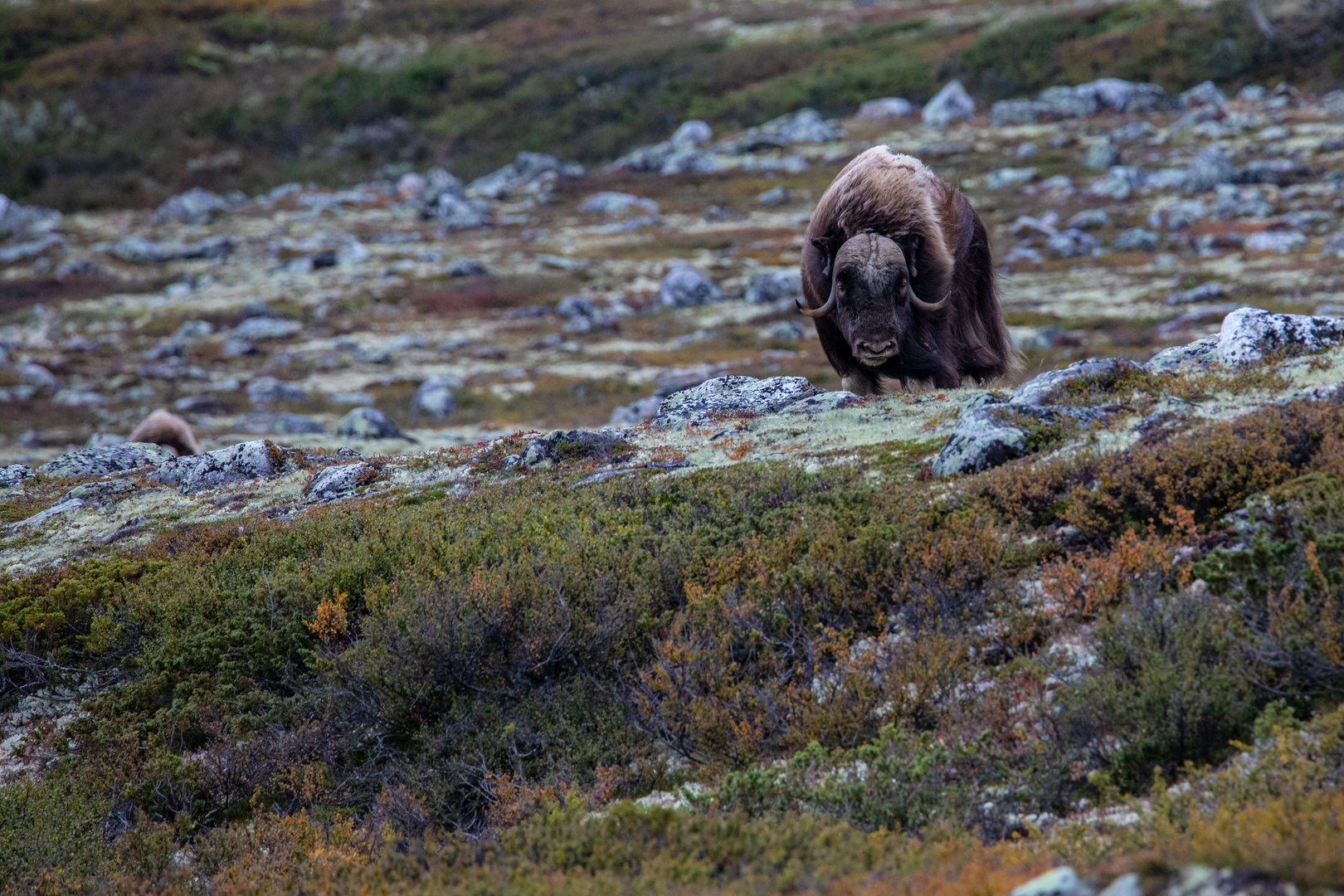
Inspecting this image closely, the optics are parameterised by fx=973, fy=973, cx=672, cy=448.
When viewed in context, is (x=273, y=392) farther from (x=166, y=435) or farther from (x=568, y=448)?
(x=568, y=448)

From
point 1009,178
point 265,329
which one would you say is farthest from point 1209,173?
point 265,329

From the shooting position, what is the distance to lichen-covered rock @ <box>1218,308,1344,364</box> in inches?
362

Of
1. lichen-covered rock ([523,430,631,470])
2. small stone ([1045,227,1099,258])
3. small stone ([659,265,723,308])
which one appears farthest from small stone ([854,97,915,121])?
lichen-covered rock ([523,430,631,470])

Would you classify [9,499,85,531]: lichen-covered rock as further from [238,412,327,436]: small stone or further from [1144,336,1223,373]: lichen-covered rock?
[238,412,327,436]: small stone

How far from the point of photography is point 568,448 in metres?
10.7

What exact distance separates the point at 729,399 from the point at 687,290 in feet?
103

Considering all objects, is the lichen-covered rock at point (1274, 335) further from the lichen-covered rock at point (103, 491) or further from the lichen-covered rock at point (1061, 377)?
the lichen-covered rock at point (103, 491)

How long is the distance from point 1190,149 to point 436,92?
2467 inches

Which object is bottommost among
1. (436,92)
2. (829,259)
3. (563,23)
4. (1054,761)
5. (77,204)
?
(1054,761)

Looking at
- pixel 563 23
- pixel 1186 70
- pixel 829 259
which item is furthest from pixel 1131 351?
pixel 563 23

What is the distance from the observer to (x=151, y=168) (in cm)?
7900

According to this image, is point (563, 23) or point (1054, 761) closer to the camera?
point (1054, 761)

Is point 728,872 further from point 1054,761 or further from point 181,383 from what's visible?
point 181,383

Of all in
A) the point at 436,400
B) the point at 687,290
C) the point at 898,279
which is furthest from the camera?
the point at 687,290
